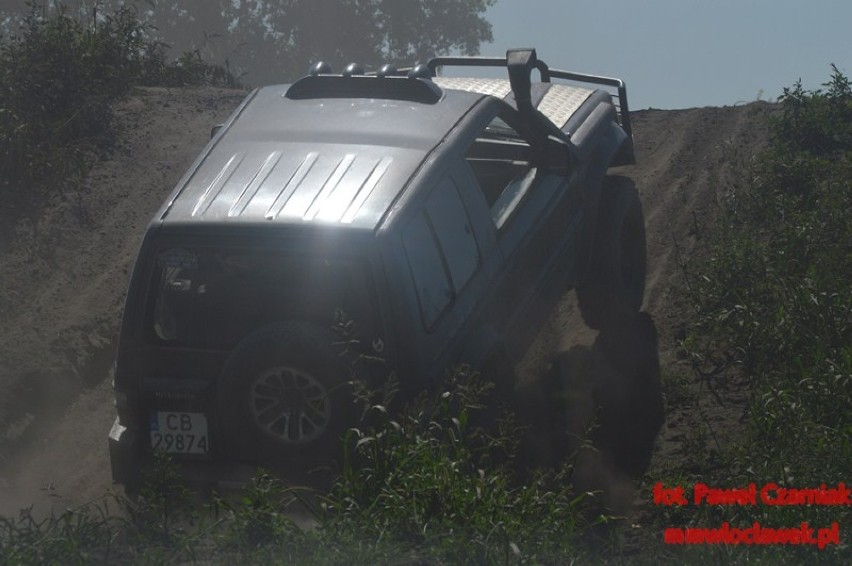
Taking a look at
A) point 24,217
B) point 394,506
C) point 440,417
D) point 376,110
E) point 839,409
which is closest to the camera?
point 394,506

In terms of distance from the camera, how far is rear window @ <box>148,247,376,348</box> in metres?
5.46

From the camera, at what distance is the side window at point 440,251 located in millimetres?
5523

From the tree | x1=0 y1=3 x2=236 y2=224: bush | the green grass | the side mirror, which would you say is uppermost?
the tree

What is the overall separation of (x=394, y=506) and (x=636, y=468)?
195 centimetres

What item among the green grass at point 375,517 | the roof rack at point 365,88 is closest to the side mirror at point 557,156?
the roof rack at point 365,88

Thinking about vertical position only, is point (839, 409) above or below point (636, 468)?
above

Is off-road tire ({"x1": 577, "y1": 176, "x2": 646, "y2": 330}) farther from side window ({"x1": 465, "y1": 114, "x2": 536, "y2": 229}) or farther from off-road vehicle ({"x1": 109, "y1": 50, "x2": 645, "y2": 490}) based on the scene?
off-road vehicle ({"x1": 109, "y1": 50, "x2": 645, "y2": 490})

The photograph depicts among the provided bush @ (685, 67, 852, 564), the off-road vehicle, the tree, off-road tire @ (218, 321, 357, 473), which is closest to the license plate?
the off-road vehicle

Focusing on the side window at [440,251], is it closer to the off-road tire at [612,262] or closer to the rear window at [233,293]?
the rear window at [233,293]

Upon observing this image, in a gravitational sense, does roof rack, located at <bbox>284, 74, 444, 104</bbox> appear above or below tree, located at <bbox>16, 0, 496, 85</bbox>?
below

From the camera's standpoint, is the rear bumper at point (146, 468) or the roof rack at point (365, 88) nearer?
the rear bumper at point (146, 468)

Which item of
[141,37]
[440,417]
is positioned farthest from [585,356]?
[141,37]

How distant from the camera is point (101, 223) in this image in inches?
390

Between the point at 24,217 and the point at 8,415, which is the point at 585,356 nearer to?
the point at 8,415
